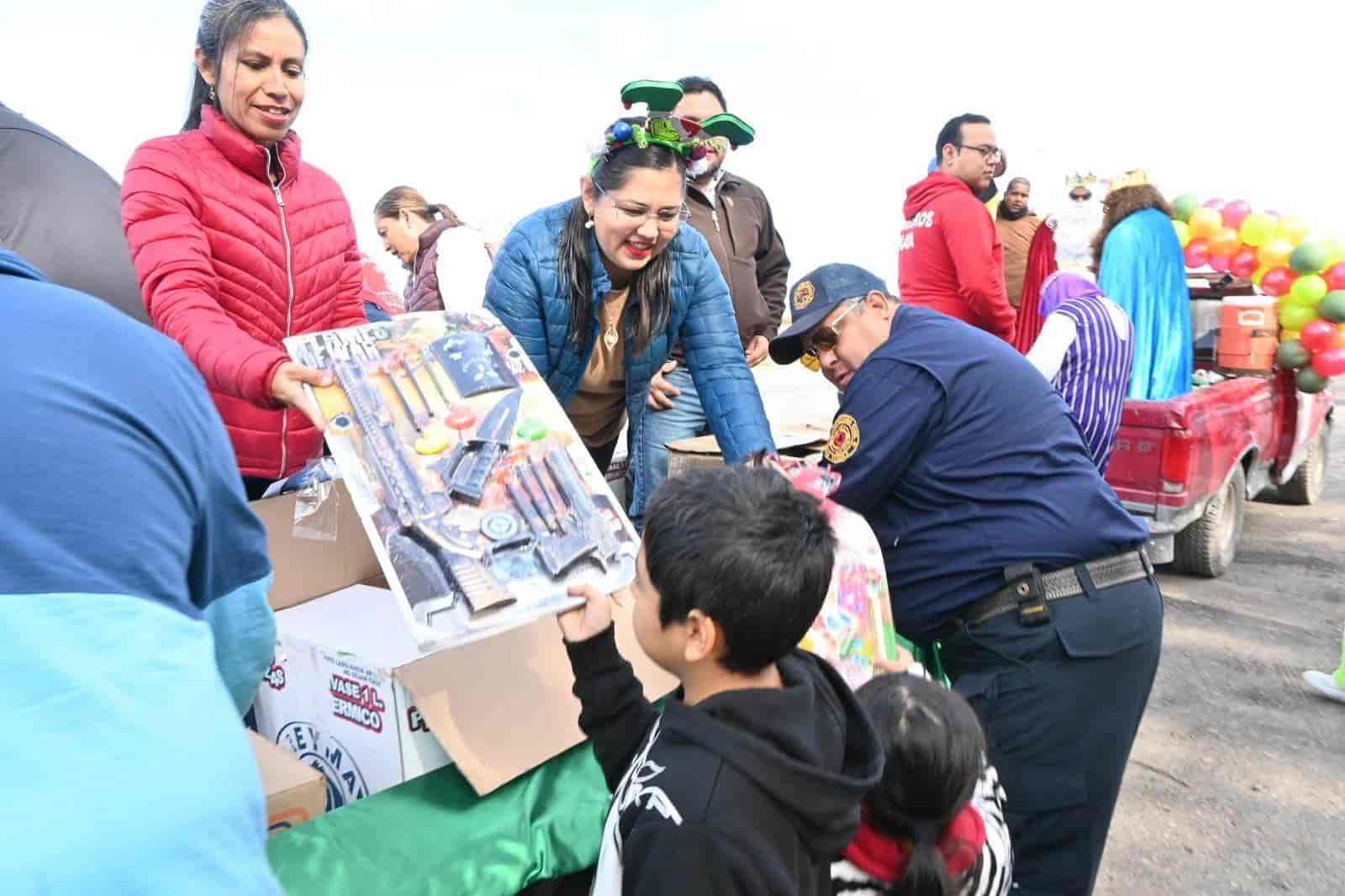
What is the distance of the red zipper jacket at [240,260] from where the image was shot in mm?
1674

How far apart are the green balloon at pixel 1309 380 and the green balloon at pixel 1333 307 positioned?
1.12 feet

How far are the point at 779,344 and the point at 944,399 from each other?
435 millimetres

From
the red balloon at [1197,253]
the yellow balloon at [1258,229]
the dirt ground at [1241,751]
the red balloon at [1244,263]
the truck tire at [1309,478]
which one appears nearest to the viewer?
the dirt ground at [1241,751]

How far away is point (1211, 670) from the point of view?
408 cm

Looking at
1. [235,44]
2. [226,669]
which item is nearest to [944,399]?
[226,669]

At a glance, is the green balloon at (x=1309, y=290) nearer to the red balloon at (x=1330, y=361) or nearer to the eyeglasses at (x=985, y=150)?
the red balloon at (x=1330, y=361)

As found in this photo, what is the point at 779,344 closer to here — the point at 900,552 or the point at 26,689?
the point at 900,552

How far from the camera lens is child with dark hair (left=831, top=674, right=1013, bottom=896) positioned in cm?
131

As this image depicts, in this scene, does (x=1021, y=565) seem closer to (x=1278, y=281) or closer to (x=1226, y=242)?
(x=1278, y=281)

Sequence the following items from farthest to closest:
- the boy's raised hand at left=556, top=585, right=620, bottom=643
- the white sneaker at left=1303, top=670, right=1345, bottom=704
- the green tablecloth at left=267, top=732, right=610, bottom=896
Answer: the white sneaker at left=1303, top=670, right=1345, bottom=704
the boy's raised hand at left=556, top=585, right=620, bottom=643
the green tablecloth at left=267, top=732, right=610, bottom=896

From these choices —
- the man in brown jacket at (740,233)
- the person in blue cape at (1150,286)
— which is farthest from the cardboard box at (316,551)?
the person in blue cape at (1150,286)

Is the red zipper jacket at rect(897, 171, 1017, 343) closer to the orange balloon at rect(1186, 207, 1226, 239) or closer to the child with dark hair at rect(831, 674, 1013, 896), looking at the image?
the child with dark hair at rect(831, 674, 1013, 896)

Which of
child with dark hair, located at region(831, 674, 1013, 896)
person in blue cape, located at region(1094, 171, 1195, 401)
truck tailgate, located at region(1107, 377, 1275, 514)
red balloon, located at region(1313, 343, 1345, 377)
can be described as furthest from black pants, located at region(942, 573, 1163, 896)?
red balloon, located at region(1313, 343, 1345, 377)

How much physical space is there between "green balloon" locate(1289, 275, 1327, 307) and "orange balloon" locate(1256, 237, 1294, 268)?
22 centimetres
